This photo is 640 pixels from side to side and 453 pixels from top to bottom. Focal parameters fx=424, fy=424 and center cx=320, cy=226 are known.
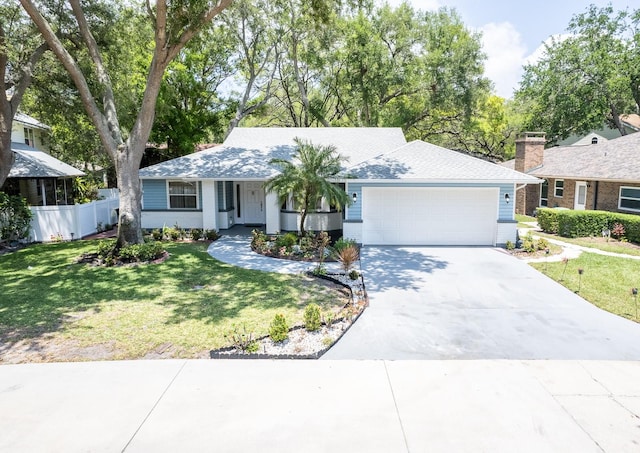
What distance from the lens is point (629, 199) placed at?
17641mm

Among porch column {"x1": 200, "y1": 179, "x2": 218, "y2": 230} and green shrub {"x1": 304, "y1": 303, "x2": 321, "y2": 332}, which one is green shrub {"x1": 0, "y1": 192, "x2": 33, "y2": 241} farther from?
green shrub {"x1": 304, "y1": 303, "x2": 321, "y2": 332}

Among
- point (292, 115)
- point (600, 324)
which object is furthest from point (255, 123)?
point (600, 324)

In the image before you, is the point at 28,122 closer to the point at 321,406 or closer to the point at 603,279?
the point at 321,406

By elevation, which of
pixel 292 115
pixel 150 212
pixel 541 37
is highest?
pixel 541 37

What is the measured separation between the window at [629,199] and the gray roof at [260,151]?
9637mm

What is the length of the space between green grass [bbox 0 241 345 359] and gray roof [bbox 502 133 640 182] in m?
15.1

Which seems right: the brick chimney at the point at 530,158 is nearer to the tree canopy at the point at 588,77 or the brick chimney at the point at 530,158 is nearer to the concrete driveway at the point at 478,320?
the tree canopy at the point at 588,77

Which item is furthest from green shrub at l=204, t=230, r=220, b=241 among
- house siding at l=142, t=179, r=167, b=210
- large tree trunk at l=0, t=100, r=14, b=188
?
large tree trunk at l=0, t=100, r=14, b=188

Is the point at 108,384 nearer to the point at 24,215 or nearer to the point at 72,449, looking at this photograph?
the point at 72,449

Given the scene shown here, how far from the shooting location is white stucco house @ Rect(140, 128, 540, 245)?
14.8 meters

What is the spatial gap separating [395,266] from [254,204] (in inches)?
368

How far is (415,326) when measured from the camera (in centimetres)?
770

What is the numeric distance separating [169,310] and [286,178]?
648 centimetres

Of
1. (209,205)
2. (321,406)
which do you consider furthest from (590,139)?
(321,406)
